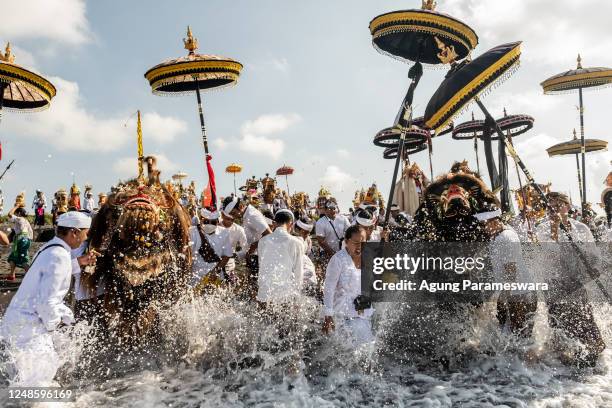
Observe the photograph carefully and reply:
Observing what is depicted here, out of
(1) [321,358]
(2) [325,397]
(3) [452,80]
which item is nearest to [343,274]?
(1) [321,358]

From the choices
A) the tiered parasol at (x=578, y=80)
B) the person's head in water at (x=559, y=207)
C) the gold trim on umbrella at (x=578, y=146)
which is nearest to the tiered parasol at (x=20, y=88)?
the person's head in water at (x=559, y=207)

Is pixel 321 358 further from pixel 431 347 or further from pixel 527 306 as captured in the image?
pixel 527 306

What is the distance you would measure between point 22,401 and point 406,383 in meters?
3.36

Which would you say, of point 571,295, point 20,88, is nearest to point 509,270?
point 571,295

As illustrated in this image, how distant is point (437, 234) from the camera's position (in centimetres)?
530

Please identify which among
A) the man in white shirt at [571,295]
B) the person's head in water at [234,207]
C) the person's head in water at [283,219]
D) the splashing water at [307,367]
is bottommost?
the splashing water at [307,367]

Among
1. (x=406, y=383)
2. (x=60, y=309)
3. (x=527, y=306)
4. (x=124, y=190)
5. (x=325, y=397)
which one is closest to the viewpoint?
(x=60, y=309)

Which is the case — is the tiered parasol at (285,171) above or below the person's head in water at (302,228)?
above

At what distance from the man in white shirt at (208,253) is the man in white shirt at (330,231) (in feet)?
6.89

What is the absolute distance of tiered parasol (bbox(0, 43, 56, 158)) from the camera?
7188mm

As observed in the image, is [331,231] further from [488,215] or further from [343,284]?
[488,215]

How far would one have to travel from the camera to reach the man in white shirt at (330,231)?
26.6 feet

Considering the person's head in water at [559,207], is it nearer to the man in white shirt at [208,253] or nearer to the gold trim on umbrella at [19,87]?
the man in white shirt at [208,253]

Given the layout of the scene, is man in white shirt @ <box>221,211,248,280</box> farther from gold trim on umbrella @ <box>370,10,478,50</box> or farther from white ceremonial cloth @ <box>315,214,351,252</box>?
gold trim on umbrella @ <box>370,10,478,50</box>
